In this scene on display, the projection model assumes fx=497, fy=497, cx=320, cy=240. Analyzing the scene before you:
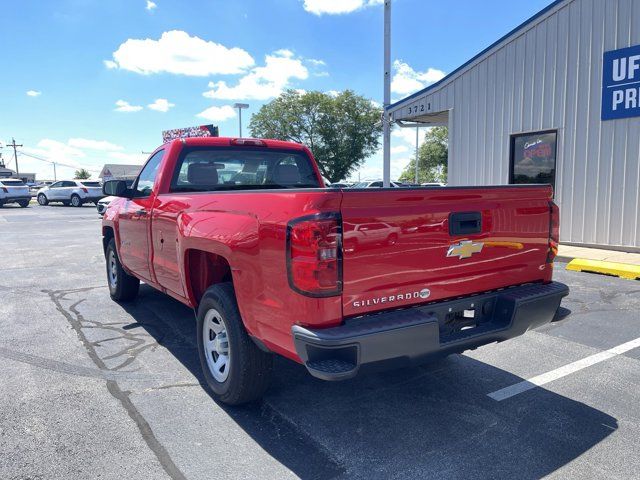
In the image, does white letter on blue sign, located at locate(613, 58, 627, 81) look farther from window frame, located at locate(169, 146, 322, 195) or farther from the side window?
the side window

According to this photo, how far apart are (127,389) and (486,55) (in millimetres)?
10800

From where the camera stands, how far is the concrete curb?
7.50m

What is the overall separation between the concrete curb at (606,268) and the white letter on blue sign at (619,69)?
3.52 metres

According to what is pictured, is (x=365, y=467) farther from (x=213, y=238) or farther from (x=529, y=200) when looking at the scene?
(x=529, y=200)

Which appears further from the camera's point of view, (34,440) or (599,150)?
(599,150)

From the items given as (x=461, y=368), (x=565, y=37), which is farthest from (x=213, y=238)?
(x=565, y=37)

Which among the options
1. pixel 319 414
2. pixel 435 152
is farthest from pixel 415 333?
pixel 435 152

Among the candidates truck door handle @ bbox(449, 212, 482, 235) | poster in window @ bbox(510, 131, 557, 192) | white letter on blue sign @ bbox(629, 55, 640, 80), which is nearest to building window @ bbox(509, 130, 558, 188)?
poster in window @ bbox(510, 131, 557, 192)

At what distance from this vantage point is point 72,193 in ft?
110

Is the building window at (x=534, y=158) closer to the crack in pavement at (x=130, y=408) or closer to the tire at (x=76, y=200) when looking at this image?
the crack in pavement at (x=130, y=408)

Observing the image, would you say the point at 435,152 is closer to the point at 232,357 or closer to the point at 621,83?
the point at 621,83

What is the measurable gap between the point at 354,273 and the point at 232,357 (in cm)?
118

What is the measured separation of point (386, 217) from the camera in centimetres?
272

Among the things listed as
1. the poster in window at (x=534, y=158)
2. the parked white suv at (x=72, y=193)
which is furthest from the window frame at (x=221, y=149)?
the parked white suv at (x=72, y=193)
